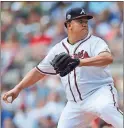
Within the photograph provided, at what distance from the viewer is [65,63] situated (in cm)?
398

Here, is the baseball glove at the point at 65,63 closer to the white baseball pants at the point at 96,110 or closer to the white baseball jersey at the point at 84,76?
the white baseball jersey at the point at 84,76

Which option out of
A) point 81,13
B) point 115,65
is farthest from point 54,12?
point 81,13

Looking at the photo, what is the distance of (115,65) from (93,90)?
3.11 m

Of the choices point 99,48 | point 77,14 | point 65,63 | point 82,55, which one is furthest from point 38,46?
point 65,63

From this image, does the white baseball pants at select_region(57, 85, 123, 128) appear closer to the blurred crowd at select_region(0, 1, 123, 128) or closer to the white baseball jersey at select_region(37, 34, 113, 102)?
the white baseball jersey at select_region(37, 34, 113, 102)

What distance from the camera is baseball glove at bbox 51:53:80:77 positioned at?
394 cm

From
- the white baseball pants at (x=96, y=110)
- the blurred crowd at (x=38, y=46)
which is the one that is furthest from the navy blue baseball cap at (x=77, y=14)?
the blurred crowd at (x=38, y=46)

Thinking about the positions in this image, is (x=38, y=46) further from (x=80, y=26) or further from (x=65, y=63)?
(x=65, y=63)

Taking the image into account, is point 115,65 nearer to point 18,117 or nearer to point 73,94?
point 18,117

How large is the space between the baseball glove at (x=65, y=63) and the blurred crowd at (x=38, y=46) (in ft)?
8.90

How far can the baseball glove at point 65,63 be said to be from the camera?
155 inches

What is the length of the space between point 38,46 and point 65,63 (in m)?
3.98

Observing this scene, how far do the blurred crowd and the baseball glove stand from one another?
8.90ft

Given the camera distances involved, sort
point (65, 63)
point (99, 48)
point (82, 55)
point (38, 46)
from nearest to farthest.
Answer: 1. point (65, 63)
2. point (99, 48)
3. point (82, 55)
4. point (38, 46)
